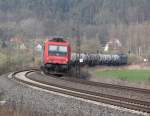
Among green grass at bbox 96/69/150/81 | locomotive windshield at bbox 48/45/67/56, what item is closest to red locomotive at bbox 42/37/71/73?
locomotive windshield at bbox 48/45/67/56

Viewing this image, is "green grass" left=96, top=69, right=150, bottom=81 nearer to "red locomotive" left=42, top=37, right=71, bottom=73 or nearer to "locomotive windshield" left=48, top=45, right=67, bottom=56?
"red locomotive" left=42, top=37, right=71, bottom=73

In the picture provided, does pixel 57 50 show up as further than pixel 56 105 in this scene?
Yes

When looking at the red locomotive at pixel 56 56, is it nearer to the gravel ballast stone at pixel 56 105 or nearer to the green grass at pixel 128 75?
the green grass at pixel 128 75

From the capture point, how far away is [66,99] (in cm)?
1748

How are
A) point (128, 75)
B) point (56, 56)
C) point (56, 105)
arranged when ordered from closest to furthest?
point (56, 105)
point (56, 56)
point (128, 75)

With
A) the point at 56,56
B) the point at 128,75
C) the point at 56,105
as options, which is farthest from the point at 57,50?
the point at 56,105

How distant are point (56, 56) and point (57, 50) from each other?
0.50 m

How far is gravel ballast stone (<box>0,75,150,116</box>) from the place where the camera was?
1433 cm

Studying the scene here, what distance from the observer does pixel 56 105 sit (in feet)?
57.1

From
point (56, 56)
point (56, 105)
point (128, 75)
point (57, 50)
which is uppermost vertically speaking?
point (57, 50)

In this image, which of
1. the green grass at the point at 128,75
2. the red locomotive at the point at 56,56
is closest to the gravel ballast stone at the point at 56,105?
the red locomotive at the point at 56,56

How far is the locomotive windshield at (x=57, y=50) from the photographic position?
39469 mm

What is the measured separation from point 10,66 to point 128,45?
306ft

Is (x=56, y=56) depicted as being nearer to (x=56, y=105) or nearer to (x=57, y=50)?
(x=57, y=50)
